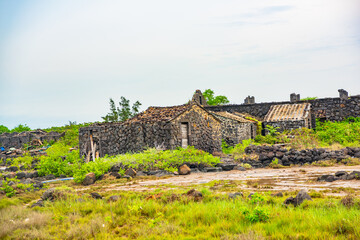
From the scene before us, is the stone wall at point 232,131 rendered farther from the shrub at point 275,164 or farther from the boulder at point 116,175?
the boulder at point 116,175

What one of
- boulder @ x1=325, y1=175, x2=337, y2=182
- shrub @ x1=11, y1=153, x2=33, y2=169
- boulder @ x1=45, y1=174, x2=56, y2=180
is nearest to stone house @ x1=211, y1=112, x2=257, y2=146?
shrub @ x1=11, y1=153, x2=33, y2=169

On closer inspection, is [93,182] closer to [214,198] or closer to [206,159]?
[206,159]

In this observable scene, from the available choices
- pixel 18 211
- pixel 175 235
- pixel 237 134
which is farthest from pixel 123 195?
pixel 237 134

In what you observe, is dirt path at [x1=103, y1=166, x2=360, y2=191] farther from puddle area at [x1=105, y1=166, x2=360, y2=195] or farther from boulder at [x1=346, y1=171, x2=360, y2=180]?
boulder at [x1=346, y1=171, x2=360, y2=180]

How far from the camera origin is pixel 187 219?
24.9ft

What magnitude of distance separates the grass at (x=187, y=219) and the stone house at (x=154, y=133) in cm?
1097

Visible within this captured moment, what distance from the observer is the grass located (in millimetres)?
6473

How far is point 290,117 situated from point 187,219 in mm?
25381

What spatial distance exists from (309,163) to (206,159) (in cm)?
495

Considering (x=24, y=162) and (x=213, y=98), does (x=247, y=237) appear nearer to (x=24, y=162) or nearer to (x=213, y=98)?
(x=24, y=162)

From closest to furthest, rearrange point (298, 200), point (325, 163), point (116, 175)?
point (298, 200) → point (116, 175) → point (325, 163)

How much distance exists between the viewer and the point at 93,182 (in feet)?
49.7

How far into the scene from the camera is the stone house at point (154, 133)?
2036 cm

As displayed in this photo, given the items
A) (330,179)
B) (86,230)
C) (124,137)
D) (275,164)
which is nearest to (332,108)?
(275,164)
